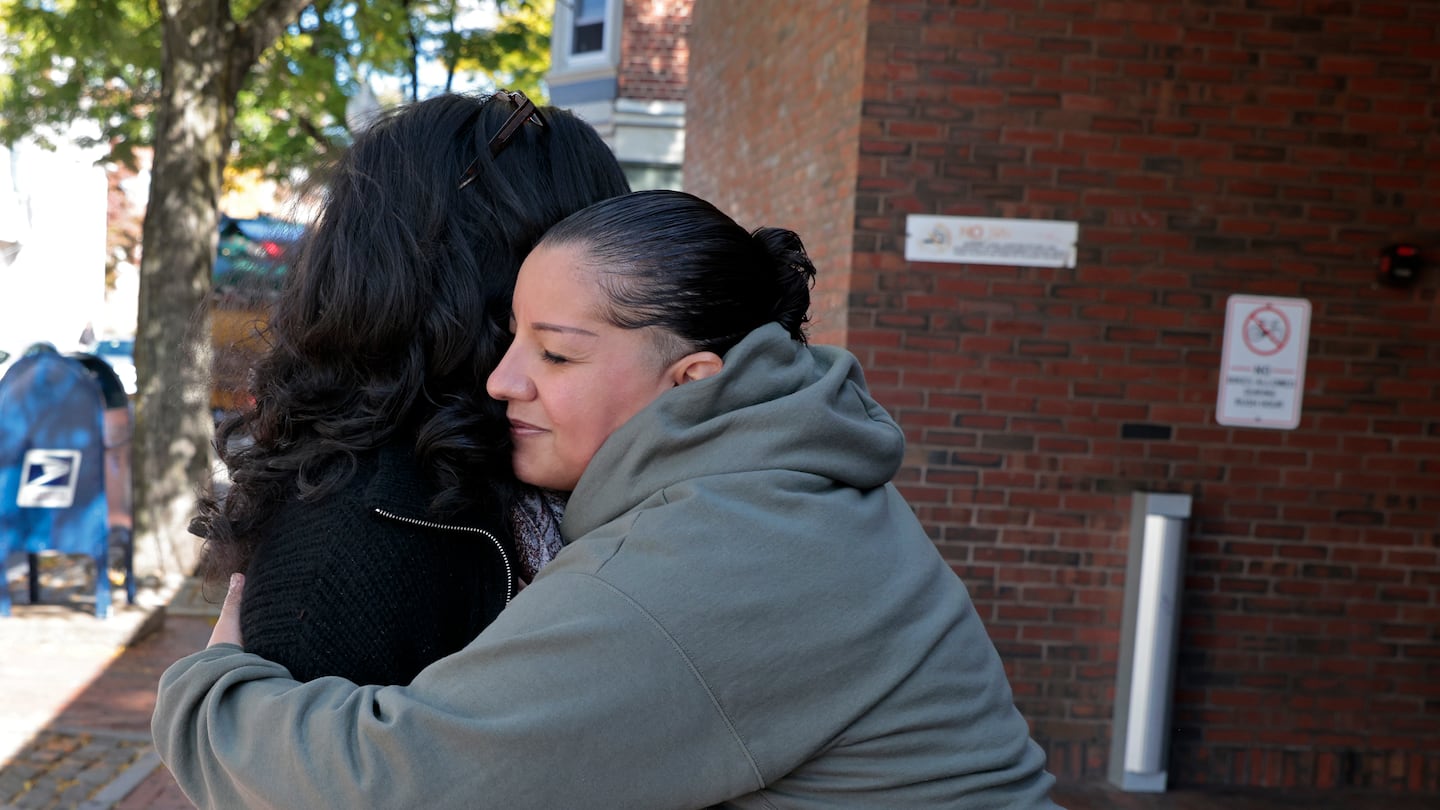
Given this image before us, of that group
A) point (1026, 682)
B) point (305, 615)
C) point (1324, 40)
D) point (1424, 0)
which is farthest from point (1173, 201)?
point (305, 615)

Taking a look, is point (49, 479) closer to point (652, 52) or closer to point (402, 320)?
point (402, 320)

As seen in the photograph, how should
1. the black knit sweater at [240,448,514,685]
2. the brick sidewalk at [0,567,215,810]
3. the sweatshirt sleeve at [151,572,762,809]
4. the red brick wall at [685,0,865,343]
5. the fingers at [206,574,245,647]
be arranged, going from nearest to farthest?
the sweatshirt sleeve at [151,572,762,809] → the black knit sweater at [240,448,514,685] → the fingers at [206,574,245,647] → the brick sidewalk at [0,567,215,810] → the red brick wall at [685,0,865,343]

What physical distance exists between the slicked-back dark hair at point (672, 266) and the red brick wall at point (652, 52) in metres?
15.9

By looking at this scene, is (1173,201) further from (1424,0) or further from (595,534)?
(595,534)

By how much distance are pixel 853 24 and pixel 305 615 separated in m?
5.06

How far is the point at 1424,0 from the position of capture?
5762mm

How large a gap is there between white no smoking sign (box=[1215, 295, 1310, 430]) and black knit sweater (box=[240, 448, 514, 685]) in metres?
4.93

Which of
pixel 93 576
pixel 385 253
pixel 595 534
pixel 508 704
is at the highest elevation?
pixel 385 253

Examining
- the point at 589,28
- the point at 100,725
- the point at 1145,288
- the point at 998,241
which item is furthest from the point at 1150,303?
the point at 589,28

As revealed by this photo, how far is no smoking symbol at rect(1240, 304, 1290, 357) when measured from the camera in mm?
5805

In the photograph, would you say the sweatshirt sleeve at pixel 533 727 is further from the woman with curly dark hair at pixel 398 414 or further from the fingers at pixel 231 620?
the fingers at pixel 231 620

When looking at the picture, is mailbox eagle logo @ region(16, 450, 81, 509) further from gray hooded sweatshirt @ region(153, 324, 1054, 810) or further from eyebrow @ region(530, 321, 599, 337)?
eyebrow @ region(530, 321, 599, 337)

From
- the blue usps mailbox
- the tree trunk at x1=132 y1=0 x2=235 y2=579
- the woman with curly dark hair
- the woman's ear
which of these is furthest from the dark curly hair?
the tree trunk at x1=132 y1=0 x2=235 y2=579

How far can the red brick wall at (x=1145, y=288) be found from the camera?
5777 mm
